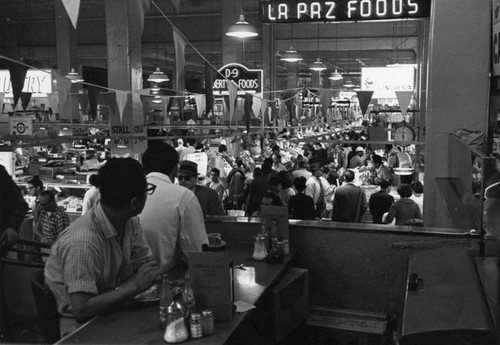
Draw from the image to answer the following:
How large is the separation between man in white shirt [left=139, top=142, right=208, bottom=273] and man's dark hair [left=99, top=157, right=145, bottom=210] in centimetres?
93

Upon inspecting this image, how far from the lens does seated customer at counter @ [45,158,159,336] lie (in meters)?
2.55

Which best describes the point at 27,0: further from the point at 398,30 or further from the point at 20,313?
the point at 20,313

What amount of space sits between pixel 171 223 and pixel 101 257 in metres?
0.98

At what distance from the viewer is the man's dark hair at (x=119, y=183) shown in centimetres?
263

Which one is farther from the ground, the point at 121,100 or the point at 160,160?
the point at 121,100

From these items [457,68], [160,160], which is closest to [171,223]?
[160,160]

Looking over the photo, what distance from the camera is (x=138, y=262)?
3043mm

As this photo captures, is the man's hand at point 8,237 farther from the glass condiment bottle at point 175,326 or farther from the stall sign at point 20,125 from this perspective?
the stall sign at point 20,125

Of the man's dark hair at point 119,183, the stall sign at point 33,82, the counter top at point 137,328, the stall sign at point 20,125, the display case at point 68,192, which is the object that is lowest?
the display case at point 68,192

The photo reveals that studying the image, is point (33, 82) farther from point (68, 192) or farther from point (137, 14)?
point (137, 14)

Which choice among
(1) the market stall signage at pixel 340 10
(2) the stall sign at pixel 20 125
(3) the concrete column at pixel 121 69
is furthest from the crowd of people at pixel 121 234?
(2) the stall sign at pixel 20 125

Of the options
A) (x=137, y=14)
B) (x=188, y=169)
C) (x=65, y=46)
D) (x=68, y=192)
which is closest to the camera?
(x=137, y=14)

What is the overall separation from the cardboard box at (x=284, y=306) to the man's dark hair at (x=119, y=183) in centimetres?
120

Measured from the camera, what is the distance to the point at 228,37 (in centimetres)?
1758
